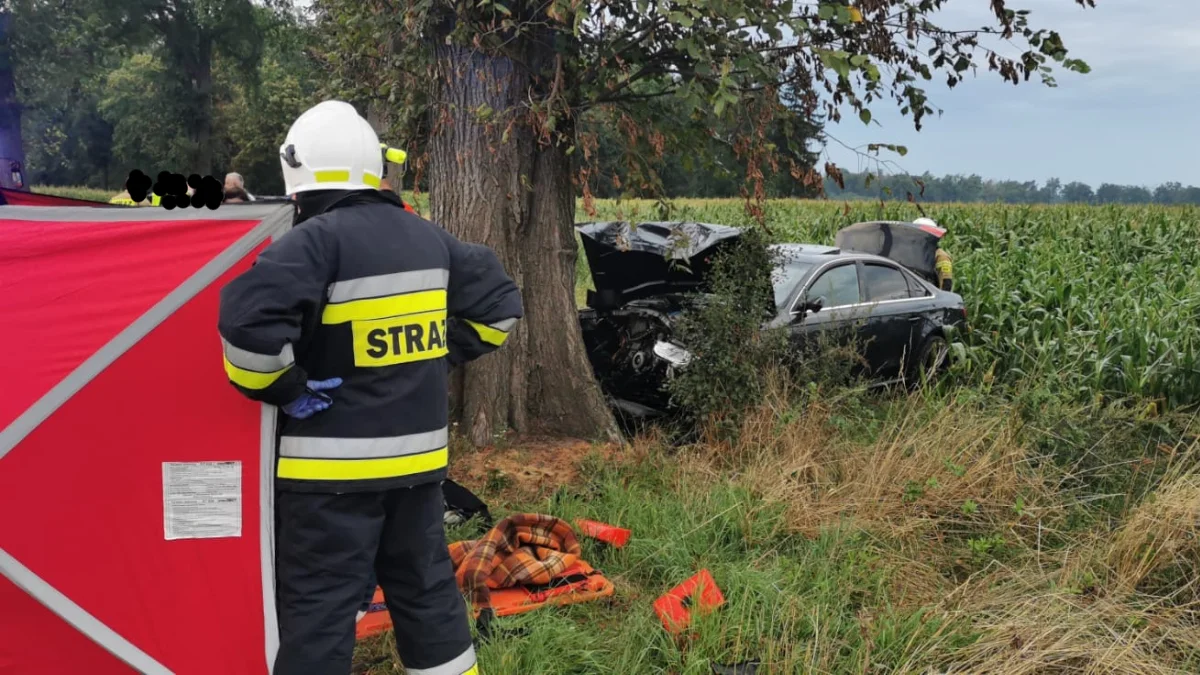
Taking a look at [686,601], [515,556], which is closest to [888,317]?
[686,601]

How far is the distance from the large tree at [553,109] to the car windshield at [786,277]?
3.27ft

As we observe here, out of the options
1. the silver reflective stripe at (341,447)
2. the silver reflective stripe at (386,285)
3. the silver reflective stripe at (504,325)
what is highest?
the silver reflective stripe at (386,285)

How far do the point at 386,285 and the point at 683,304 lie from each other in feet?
13.1

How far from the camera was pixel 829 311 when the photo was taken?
7.12 metres

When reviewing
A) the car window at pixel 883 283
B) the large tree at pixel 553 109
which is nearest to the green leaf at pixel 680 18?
the large tree at pixel 553 109

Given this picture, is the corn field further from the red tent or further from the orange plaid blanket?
the red tent

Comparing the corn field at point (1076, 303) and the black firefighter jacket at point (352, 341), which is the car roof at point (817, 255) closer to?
the corn field at point (1076, 303)

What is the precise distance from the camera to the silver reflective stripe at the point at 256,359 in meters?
2.27

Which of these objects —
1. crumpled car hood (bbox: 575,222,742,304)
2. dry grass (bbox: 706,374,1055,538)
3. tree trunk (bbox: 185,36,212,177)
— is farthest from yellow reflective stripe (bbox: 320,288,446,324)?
tree trunk (bbox: 185,36,212,177)

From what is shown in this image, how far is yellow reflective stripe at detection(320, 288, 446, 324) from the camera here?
2.45 m

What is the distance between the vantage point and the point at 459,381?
5.90 metres

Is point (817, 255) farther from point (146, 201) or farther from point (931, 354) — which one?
point (146, 201)

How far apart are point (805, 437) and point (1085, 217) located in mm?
13887

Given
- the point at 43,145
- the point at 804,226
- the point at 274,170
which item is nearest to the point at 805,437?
the point at 804,226
